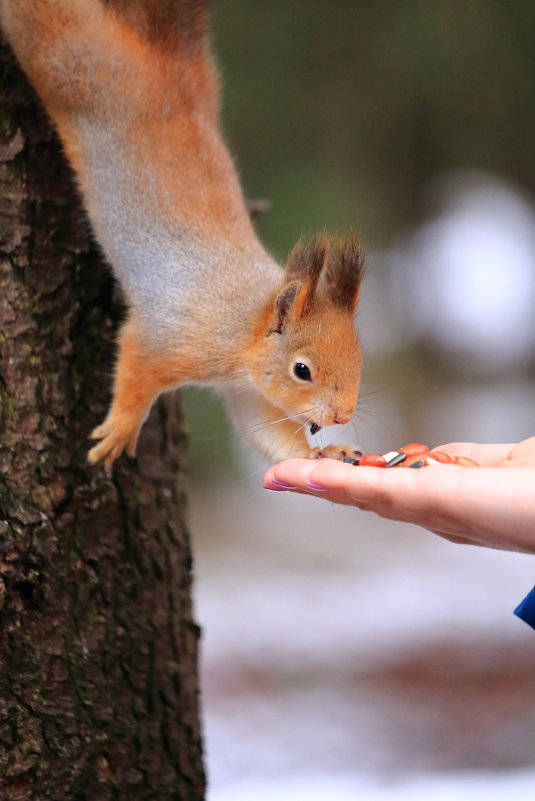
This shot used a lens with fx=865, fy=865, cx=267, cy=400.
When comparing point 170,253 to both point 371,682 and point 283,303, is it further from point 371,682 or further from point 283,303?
point 371,682

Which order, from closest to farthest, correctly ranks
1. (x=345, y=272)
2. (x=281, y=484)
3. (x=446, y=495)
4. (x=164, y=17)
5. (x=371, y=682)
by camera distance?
(x=446, y=495)
(x=281, y=484)
(x=345, y=272)
(x=164, y=17)
(x=371, y=682)

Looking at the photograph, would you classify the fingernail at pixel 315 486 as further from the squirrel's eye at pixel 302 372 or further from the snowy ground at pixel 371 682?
the snowy ground at pixel 371 682

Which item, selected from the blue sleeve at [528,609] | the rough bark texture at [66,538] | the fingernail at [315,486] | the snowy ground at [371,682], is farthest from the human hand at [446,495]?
the snowy ground at [371,682]

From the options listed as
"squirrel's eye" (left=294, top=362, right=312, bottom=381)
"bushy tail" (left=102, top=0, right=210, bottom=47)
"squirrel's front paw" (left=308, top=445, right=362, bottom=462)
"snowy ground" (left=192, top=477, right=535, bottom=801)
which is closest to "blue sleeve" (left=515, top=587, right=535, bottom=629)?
"squirrel's front paw" (left=308, top=445, right=362, bottom=462)

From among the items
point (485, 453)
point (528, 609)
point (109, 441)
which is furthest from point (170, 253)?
point (528, 609)

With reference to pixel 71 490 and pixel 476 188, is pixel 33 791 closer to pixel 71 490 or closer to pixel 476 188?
pixel 71 490

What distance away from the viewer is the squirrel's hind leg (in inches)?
51.6

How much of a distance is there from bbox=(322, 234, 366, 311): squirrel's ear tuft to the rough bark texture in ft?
1.21

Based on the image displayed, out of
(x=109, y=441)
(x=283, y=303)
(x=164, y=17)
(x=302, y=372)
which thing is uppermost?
(x=164, y=17)

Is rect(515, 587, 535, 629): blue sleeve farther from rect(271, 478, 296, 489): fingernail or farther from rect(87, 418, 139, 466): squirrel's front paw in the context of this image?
rect(87, 418, 139, 466): squirrel's front paw

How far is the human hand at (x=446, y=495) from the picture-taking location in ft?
3.36

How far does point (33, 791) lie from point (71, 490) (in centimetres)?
43

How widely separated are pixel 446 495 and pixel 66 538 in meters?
0.59

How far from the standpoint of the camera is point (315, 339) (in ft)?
4.24
